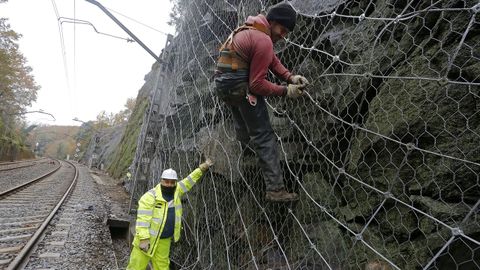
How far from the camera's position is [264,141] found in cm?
268

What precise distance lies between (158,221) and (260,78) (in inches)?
90.4

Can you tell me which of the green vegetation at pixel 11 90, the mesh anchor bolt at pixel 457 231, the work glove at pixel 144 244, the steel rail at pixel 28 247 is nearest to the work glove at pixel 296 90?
the mesh anchor bolt at pixel 457 231

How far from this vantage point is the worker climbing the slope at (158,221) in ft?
12.0

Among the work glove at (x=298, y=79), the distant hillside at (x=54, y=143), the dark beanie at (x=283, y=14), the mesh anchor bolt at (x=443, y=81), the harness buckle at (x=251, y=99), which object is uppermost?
the dark beanie at (x=283, y=14)

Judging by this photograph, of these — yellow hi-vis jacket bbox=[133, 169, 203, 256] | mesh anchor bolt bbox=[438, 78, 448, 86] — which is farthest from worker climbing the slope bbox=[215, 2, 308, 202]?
yellow hi-vis jacket bbox=[133, 169, 203, 256]

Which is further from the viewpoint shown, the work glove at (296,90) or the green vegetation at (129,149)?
the green vegetation at (129,149)

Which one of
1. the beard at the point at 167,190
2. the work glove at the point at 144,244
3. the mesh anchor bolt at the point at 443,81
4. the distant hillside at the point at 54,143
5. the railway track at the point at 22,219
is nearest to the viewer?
the mesh anchor bolt at the point at 443,81

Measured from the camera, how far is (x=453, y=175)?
161 cm

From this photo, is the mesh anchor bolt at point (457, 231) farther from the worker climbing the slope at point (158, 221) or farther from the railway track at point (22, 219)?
the railway track at point (22, 219)

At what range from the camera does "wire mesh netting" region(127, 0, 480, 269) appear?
1632 millimetres

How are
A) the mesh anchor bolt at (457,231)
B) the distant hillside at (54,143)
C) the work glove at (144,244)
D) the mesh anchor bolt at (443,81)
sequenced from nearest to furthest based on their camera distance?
the mesh anchor bolt at (457,231), the mesh anchor bolt at (443,81), the work glove at (144,244), the distant hillside at (54,143)

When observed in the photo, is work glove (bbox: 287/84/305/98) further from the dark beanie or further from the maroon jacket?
the dark beanie

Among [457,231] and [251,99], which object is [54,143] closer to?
[251,99]

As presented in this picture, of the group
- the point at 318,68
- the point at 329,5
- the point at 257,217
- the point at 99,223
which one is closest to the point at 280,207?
the point at 257,217
